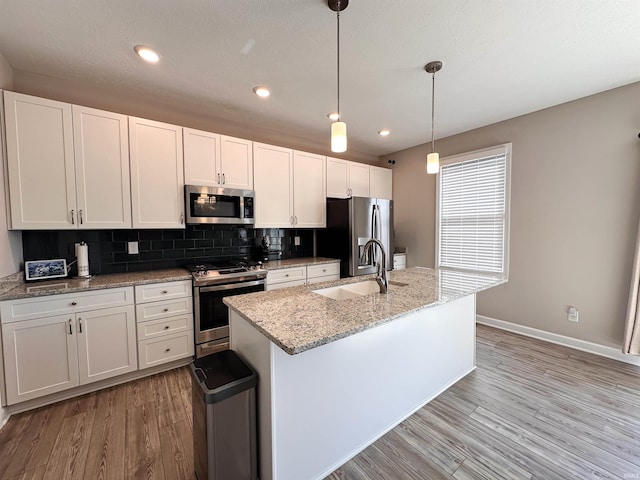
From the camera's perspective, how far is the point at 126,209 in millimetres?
2432

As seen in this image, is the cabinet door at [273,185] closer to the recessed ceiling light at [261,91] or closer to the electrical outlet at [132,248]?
the recessed ceiling light at [261,91]

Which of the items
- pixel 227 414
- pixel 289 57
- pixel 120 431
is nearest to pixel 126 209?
pixel 120 431

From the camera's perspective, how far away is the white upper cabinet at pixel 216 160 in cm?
272

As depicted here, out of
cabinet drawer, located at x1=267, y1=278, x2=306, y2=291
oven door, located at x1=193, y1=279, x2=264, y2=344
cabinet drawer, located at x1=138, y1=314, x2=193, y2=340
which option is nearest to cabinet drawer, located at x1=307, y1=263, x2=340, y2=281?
cabinet drawer, located at x1=267, y1=278, x2=306, y2=291

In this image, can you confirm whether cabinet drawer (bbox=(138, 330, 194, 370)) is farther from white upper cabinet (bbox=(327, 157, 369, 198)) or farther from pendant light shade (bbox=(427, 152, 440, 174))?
pendant light shade (bbox=(427, 152, 440, 174))

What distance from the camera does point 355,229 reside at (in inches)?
138

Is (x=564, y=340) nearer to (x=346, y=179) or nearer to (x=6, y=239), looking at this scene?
(x=346, y=179)

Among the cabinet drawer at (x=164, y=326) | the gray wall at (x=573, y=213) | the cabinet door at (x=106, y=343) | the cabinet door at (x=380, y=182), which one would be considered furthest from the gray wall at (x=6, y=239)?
the gray wall at (x=573, y=213)

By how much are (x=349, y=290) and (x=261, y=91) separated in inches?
81.3

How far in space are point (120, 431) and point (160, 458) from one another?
1.46ft

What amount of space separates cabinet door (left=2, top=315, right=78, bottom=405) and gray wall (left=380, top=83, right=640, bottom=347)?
14.6 feet

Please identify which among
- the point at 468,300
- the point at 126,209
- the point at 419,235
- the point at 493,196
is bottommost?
the point at 468,300

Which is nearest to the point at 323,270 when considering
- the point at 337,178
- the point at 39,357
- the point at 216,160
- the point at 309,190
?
the point at 309,190

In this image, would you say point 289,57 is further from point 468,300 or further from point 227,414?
point 468,300
